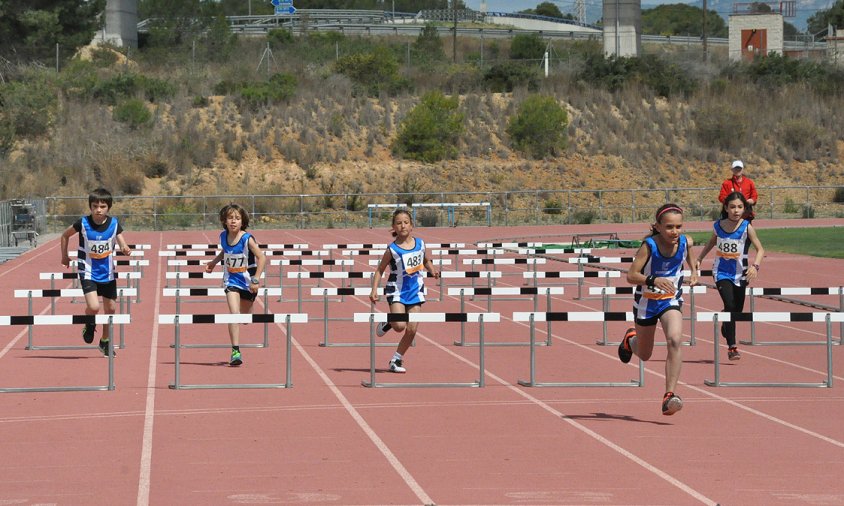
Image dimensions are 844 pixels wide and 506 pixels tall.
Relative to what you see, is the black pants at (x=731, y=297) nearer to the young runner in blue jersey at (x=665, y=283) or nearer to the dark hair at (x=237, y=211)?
the young runner in blue jersey at (x=665, y=283)

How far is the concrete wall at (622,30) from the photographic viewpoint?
7950 cm

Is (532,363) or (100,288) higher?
(100,288)

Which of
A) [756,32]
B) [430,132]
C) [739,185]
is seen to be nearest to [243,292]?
[739,185]

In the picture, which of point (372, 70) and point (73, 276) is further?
point (372, 70)

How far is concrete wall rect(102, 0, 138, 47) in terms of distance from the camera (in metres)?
86.5

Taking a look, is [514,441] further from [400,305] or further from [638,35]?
[638,35]

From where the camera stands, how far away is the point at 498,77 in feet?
258

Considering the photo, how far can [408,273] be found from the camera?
1406cm

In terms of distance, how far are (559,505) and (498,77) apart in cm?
7139

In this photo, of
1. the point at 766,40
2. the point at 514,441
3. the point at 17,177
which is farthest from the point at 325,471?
the point at 766,40

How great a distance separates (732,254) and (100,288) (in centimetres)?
680

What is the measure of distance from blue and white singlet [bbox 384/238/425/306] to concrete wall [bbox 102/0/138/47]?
75.0 meters

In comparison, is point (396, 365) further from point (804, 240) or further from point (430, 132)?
point (430, 132)

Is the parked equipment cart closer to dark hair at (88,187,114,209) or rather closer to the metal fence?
the metal fence
